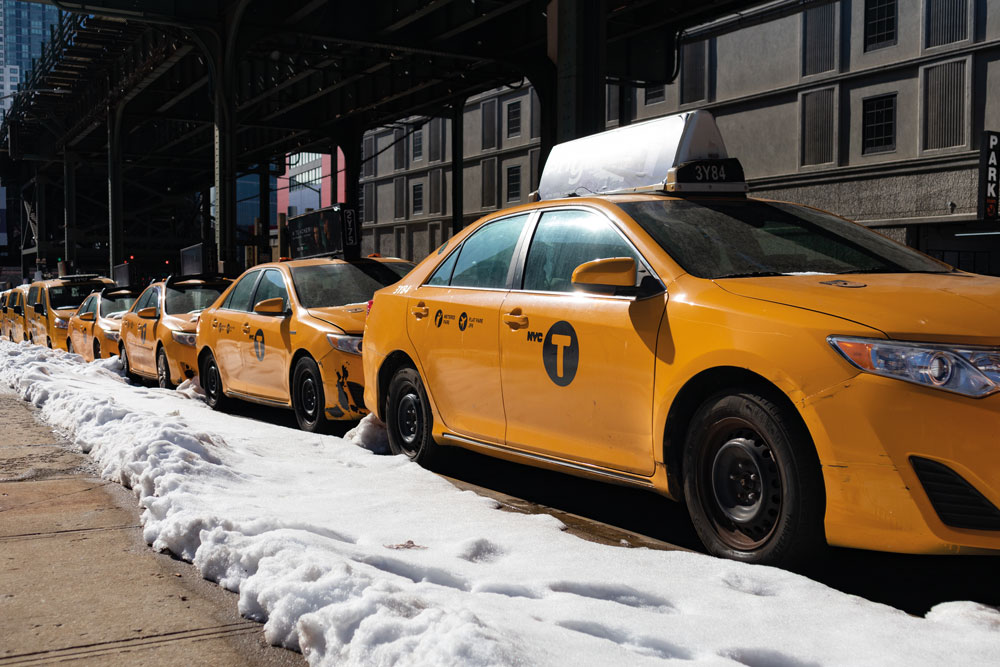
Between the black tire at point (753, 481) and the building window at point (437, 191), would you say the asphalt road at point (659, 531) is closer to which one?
the black tire at point (753, 481)

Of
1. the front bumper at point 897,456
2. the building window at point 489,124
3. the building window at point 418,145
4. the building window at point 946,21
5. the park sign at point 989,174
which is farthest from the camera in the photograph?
the building window at point 418,145

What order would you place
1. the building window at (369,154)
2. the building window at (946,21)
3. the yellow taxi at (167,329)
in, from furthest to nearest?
the building window at (369,154)
the building window at (946,21)
the yellow taxi at (167,329)

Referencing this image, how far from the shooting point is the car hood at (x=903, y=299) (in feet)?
11.9

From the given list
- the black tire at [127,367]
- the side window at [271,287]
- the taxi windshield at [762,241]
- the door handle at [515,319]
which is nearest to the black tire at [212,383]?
the side window at [271,287]

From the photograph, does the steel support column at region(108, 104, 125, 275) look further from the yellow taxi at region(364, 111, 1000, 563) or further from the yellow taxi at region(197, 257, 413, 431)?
the yellow taxi at region(364, 111, 1000, 563)

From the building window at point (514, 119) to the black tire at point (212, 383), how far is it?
110 feet

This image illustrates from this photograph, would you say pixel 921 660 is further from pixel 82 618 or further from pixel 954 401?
pixel 82 618

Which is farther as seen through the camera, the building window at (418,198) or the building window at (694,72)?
the building window at (418,198)

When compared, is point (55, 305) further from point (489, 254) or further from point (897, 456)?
point (897, 456)

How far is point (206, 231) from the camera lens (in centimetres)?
5522

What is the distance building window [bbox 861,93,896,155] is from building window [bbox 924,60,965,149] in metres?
1.11

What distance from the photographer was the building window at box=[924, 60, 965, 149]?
26.1m

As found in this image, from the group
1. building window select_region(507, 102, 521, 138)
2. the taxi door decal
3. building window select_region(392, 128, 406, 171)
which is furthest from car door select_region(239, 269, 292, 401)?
building window select_region(392, 128, 406, 171)

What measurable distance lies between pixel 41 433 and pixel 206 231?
48.8m
